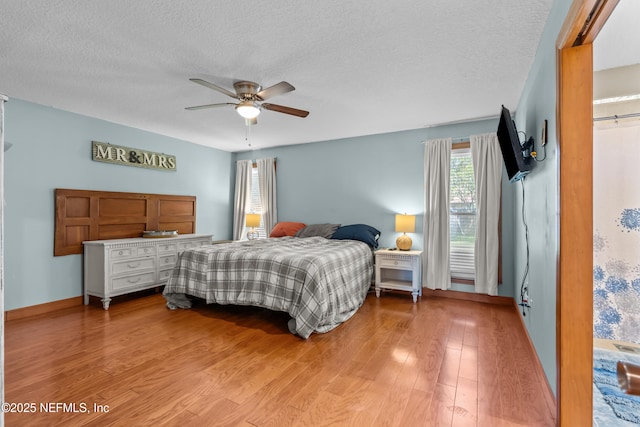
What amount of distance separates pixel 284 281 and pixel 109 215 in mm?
2796

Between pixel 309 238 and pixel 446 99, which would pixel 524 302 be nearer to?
pixel 446 99

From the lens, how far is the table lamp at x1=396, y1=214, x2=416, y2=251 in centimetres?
413

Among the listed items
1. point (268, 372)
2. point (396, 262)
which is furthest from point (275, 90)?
point (396, 262)

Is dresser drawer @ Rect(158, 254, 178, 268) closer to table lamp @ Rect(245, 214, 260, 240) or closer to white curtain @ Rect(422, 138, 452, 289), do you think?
table lamp @ Rect(245, 214, 260, 240)

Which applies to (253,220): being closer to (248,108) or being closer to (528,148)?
(248,108)

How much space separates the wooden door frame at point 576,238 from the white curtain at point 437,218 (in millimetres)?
2605

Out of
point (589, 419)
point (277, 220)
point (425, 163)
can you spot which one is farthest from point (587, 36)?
point (277, 220)

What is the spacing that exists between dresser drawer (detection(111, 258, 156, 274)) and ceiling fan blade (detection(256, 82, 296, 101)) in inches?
108

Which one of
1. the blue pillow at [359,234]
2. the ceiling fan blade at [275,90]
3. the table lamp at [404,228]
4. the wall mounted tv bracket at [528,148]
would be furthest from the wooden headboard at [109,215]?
the wall mounted tv bracket at [528,148]

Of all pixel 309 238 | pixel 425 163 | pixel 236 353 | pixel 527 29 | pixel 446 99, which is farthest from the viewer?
pixel 309 238

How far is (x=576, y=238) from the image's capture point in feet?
4.79

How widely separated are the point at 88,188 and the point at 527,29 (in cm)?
485

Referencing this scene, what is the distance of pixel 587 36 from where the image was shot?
1.44 m

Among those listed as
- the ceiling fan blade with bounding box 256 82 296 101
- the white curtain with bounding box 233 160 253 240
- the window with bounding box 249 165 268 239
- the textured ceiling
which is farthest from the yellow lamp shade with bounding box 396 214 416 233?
the white curtain with bounding box 233 160 253 240
